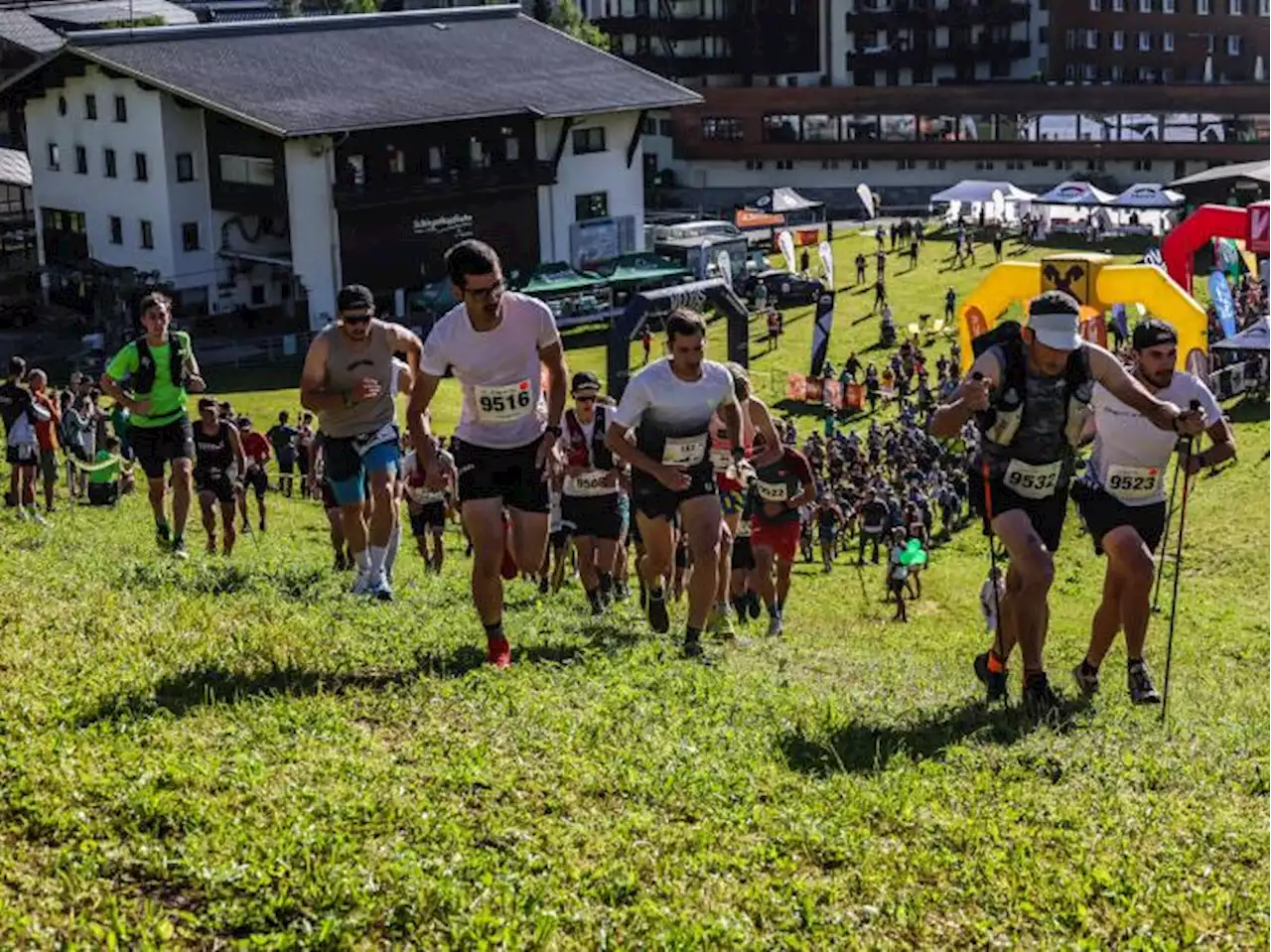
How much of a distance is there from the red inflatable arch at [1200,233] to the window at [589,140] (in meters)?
26.1

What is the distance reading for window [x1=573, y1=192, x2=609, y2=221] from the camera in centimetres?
6028

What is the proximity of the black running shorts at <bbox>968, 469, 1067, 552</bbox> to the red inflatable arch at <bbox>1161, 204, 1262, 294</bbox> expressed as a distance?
29.4m

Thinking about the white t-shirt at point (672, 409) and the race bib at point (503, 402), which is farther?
the white t-shirt at point (672, 409)

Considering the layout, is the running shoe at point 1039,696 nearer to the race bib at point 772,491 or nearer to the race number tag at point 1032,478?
the race number tag at point 1032,478

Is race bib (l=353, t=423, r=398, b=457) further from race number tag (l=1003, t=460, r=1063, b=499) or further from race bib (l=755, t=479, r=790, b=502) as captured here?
race number tag (l=1003, t=460, r=1063, b=499)

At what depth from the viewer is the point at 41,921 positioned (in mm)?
5656

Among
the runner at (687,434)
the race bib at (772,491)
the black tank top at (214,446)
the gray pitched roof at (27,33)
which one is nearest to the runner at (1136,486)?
the runner at (687,434)

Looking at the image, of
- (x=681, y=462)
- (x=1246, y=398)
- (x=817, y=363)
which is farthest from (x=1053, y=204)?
(x=681, y=462)

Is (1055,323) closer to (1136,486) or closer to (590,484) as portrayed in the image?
(1136,486)

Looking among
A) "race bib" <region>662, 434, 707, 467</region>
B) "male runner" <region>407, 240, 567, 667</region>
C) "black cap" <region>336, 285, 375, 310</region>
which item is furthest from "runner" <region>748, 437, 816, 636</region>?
"male runner" <region>407, 240, 567, 667</region>

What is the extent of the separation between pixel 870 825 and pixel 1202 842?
123cm

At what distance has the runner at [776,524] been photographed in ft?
48.5

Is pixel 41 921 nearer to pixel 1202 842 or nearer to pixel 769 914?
pixel 769 914

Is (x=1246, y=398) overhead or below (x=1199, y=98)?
below
